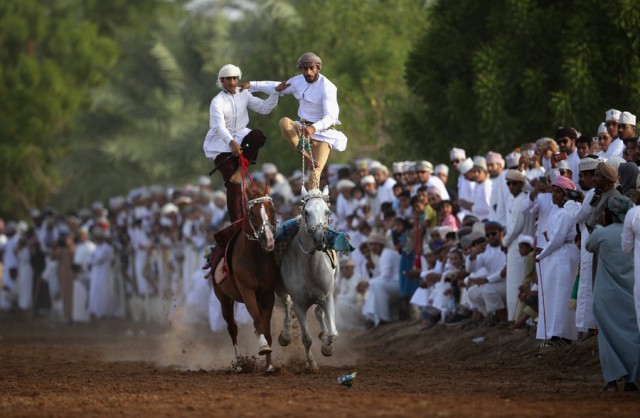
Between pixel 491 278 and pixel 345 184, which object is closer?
pixel 491 278

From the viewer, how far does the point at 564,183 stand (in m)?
17.1

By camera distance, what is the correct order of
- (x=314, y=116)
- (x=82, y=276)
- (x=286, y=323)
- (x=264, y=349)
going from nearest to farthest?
(x=264, y=349) → (x=314, y=116) → (x=286, y=323) → (x=82, y=276)

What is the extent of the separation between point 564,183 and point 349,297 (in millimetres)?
8998

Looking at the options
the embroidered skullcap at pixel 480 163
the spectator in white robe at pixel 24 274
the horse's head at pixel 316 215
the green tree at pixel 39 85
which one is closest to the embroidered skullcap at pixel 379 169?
the embroidered skullcap at pixel 480 163

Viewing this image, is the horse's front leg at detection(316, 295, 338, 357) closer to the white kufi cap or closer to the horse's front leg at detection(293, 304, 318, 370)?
the horse's front leg at detection(293, 304, 318, 370)

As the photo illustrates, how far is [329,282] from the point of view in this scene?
16.5 meters

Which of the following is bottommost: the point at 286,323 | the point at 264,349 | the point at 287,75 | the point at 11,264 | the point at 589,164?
the point at 264,349

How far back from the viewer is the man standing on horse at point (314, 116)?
16719 millimetres

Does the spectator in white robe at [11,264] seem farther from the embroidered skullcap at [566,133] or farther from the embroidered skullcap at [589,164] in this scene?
the embroidered skullcap at [589,164]

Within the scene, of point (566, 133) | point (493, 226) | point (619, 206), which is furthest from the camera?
point (493, 226)

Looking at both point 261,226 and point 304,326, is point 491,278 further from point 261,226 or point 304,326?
point 261,226

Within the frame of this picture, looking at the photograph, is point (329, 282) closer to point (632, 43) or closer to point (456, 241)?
point (456, 241)

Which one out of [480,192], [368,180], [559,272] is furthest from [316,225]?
[368,180]

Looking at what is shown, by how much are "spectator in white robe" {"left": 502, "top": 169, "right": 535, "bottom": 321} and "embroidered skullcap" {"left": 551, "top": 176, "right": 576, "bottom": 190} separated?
1822 millimetres
